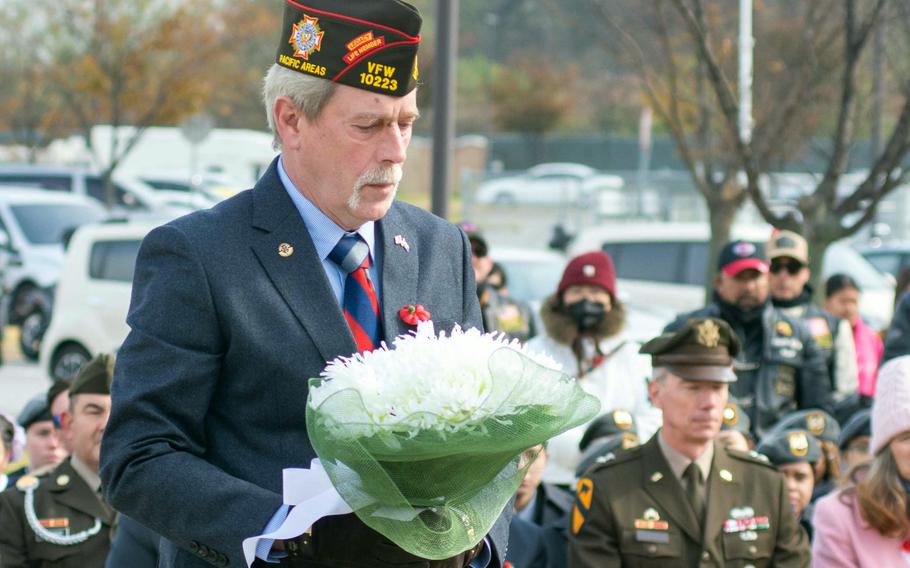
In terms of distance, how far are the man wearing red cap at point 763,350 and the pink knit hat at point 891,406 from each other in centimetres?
192

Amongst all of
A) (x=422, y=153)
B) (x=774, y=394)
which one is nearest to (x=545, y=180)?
(x=422, y=153)

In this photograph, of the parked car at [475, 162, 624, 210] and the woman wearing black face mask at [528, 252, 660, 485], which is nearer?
the woman wearing black face mask at [528, 252, 660, 485]

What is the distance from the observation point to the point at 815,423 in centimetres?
689

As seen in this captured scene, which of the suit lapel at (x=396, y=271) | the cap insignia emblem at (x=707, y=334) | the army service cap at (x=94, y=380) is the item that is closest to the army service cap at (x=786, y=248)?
the cap insignia emblem at (x=707, y=334)

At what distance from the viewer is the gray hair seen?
269cm

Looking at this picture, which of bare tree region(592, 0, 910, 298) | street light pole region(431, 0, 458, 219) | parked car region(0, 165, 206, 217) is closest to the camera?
street light pole region(431, 0, 458, 219)

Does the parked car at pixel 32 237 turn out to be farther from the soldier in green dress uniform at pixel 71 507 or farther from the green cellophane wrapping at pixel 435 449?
the green cellophane wrapping at pixel 435 449

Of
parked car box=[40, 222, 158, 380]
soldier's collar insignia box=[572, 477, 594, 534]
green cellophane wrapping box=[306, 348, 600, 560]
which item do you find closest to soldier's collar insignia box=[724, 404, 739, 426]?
soldier's collar insignia box=[572, 477, 594, 534]

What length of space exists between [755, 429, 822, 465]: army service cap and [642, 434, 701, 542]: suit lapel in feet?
4.21

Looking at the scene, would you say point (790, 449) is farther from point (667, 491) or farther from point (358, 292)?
point (358, 292)

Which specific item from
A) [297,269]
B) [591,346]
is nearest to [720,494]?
[591,346]

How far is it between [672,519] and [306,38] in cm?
285

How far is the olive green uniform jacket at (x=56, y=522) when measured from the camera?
5586 mm

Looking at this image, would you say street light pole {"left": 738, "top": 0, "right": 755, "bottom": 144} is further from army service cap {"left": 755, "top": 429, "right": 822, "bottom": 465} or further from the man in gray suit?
the man in gray suit
